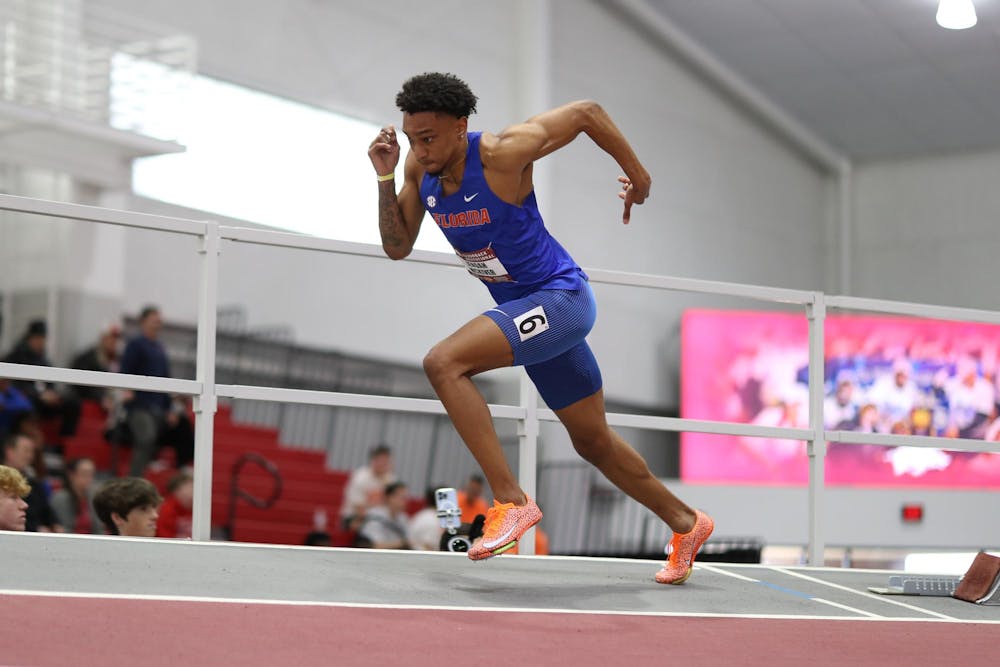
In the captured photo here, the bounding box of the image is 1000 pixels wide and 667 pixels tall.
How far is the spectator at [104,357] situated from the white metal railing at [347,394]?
8899 millimetres

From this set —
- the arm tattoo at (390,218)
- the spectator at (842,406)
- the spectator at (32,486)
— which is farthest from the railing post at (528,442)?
the spectator at (842,406)

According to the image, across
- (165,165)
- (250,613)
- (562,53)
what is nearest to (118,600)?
(250,613)

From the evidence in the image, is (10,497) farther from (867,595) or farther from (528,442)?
(867,595)

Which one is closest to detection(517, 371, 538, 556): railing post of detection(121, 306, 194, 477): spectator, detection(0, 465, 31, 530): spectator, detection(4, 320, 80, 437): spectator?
detection(0, 465, 31, 530): spectator

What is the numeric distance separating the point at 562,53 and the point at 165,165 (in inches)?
235

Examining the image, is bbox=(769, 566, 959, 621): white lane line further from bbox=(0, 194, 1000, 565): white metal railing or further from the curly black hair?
the curly black hair

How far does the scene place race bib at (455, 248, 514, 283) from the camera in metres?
5.02

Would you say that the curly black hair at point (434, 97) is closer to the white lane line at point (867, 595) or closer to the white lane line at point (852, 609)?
the white lane line at point (852, 609)

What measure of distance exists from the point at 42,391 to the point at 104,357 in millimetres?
992

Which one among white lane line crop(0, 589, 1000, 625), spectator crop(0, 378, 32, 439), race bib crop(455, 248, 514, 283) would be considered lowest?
white lane line crop(0, 589, 1000, 625)

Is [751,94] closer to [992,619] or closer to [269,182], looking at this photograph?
[269,182]

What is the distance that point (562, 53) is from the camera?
777 inches

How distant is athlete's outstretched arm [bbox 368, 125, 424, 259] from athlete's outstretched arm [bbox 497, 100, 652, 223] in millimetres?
360

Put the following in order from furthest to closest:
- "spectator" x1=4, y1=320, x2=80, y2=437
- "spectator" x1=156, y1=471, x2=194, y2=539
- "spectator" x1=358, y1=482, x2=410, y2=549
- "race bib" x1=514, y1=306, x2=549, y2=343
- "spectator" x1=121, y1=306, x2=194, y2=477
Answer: "spectator" x1=4, y1=320, x2=80, y2=437 < "spectator" x1=121, y1=306, x2=194, y2=477 < "spectator" x1=358, y1=482, x2=410, y2=549 < "spectator" x1=156, y1=471, x2=194, y2=539 < "race bib" x1=514, y1=306, x2=549, y2=343
